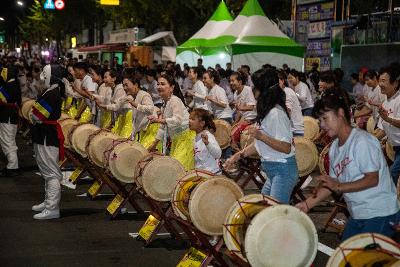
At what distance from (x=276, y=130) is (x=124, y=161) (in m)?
2.71

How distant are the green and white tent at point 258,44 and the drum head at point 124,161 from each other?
12803mm

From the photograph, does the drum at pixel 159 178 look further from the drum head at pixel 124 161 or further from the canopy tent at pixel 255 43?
the canopy tent at pixel 255 43

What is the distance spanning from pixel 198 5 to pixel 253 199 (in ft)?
110

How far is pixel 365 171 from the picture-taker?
417 cm

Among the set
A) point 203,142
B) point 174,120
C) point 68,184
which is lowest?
point 68,184

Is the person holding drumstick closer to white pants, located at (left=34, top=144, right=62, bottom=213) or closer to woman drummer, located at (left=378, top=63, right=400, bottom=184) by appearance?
woman drummer, located at (left=378, top=63, right=400, bottom=184)

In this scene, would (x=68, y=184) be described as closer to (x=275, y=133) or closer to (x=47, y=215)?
(x=47, y=215)

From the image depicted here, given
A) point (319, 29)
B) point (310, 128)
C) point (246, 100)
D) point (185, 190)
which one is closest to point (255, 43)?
point (319, 29)

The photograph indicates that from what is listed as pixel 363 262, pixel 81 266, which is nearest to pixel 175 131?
pixel 81 266

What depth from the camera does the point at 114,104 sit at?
1038 cm

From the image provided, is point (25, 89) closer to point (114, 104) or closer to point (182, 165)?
point (114, 104)

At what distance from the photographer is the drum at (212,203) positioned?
5.33 m

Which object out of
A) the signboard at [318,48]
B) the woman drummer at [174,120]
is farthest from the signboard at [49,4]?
the woman drummer at [174,120]

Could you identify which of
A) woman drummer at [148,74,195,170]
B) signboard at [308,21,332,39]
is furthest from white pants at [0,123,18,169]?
signboard at [308,21,332,39]
